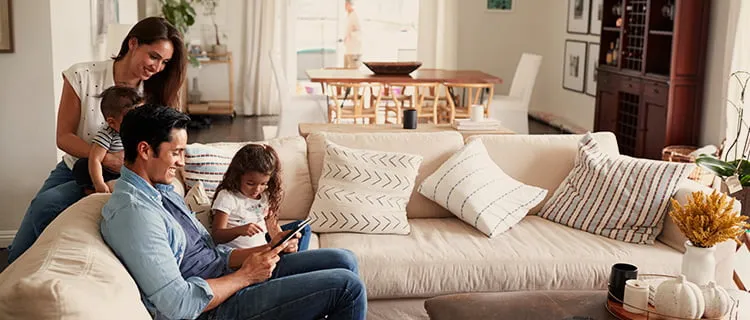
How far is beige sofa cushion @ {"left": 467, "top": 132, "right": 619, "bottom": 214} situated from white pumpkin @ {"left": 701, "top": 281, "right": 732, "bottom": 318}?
146 cm

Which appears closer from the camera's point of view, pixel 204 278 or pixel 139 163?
pixel 139 163

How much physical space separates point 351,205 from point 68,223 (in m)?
1.65

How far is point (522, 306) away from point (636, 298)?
1.17 feet

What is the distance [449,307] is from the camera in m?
2.84

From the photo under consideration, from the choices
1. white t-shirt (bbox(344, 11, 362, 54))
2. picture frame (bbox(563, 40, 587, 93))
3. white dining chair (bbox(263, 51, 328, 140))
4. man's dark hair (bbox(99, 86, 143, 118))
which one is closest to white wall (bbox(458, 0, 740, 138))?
picture frame (bbox(563, 40, 587, 93))

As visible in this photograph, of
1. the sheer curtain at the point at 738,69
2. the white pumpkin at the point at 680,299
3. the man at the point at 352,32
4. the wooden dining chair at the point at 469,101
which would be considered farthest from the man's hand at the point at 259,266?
the man at the point at 352,32

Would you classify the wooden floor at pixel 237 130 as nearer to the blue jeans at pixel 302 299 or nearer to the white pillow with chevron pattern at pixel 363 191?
the white pillow with chevron pattern at pixel 363 191

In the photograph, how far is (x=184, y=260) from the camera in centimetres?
260

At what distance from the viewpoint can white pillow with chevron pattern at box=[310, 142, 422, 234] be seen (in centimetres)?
372

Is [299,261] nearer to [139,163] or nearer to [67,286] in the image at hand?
[139,163]

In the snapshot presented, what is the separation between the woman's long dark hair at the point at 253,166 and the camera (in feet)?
10.2

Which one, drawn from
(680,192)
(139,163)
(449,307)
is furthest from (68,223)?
Result: (680,192)

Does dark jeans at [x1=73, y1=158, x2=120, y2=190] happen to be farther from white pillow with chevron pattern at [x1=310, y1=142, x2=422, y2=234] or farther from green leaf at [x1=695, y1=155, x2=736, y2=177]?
green leaf at [x1=695, y1=155, x2=736, y2=177]

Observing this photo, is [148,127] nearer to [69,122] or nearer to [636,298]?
[69,122]
